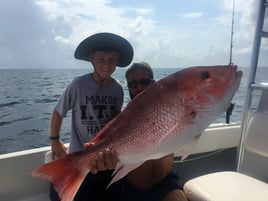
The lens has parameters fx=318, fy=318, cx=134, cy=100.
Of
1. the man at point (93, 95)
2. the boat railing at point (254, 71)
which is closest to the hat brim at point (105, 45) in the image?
the man at point (93, 95)

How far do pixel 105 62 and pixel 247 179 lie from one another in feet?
4.60

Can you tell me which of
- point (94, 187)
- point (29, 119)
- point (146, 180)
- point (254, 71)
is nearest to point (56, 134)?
point (94, 187)

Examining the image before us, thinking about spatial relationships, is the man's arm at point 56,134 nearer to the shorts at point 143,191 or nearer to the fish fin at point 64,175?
the shorts at point 143,191

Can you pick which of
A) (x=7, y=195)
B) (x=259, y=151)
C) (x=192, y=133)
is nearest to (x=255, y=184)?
(x=259, y=151)

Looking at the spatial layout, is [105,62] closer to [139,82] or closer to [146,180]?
[139,82]

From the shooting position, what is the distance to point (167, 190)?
6.94 feet

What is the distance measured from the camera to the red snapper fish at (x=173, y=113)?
101cm

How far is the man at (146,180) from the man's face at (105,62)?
14cm

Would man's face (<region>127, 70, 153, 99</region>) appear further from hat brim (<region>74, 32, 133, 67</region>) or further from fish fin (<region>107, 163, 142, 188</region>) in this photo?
fish fin (<region>107, 163, 142, 188</region>)

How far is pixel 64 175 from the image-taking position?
121cm

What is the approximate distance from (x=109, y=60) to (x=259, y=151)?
1580 millimetres

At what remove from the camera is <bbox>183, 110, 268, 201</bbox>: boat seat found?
2.10 m

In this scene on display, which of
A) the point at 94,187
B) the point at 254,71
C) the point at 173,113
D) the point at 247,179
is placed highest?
the point at 173,113

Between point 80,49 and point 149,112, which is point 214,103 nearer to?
point 149,112
